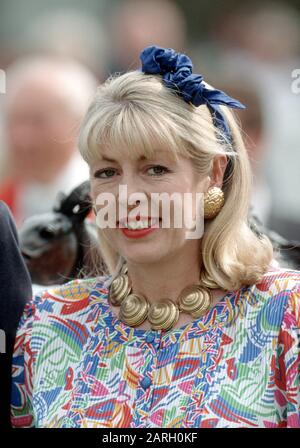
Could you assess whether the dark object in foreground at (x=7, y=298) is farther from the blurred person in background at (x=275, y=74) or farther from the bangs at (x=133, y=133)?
the blurred person in background at (x=275, y=74)

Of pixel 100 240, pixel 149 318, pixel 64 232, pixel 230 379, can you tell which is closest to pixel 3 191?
pixel 64 232

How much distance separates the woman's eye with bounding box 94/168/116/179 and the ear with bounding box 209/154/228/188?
28cm

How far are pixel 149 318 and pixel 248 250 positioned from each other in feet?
1.10

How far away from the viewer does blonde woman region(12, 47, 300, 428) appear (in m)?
2.31

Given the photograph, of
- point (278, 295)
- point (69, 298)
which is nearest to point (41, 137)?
point (69, 298)

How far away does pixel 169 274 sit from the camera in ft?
8.19

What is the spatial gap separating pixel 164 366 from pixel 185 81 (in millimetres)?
769

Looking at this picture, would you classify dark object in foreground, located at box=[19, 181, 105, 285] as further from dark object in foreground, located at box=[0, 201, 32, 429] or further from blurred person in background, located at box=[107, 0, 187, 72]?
blurred person in background, located at box=[107, 0, 187, 72]

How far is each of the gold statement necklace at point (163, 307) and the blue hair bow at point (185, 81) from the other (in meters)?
0.44

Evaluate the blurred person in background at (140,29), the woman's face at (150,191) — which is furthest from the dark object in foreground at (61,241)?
the blurred person in background at (140,29)

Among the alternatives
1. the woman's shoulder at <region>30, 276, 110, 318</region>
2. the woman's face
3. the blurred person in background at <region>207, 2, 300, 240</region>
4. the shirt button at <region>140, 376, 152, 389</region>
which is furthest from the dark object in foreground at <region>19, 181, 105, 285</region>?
the blurred person in background at <region>207, 2, 300, 240</region>
